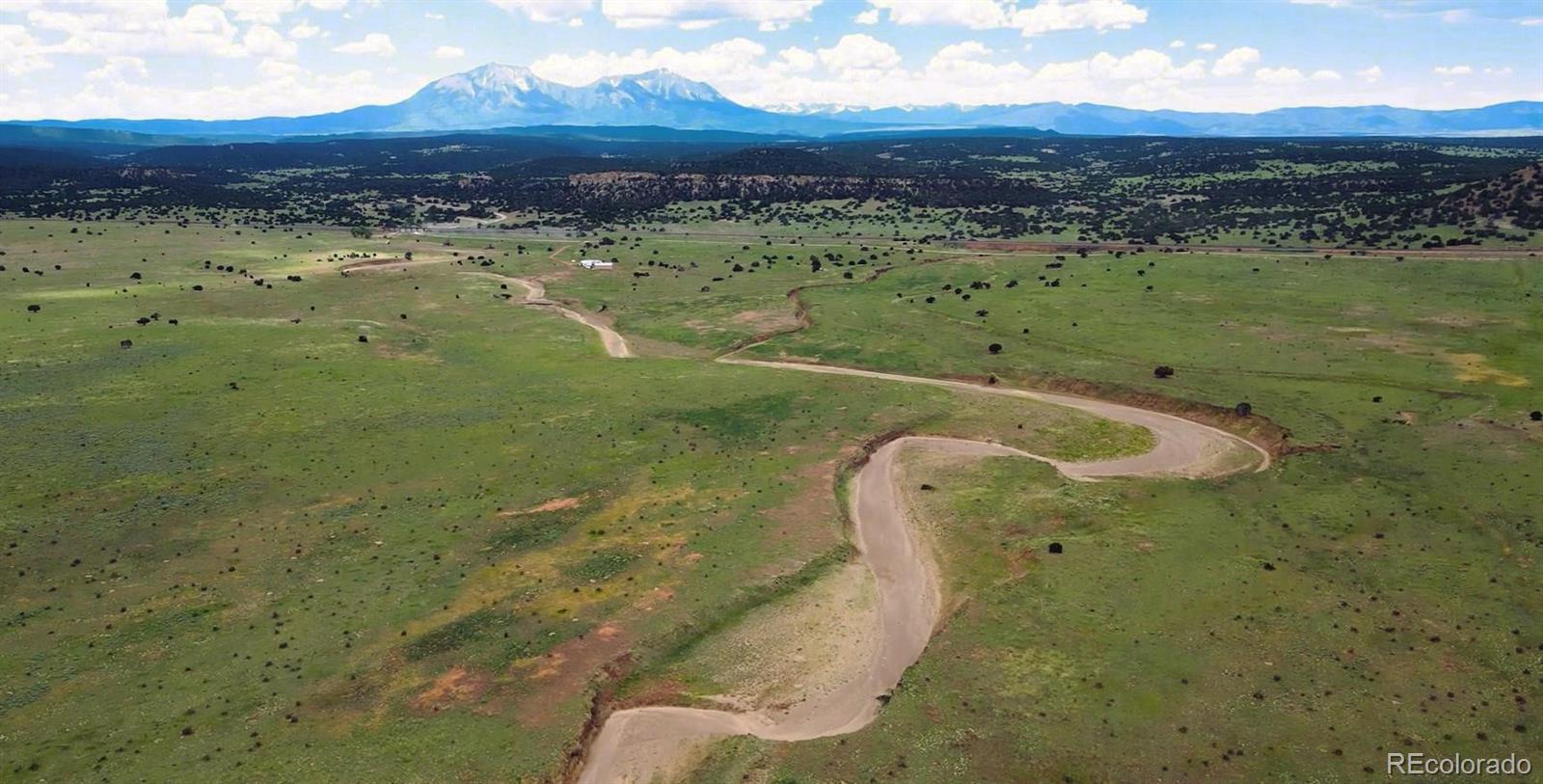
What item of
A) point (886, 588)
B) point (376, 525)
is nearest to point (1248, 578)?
point (886, 588)

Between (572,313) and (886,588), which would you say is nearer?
(886,588)

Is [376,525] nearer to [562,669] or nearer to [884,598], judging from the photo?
[562,669]

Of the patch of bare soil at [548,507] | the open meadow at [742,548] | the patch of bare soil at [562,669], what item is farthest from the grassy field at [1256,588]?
the patch of bare soil at [548,507]

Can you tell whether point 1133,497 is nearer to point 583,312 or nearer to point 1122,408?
point 1122,408

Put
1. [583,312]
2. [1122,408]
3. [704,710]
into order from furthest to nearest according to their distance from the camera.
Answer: [583,312], [1122,408], [704,710]

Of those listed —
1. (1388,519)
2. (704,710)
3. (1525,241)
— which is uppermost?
(1525,241)

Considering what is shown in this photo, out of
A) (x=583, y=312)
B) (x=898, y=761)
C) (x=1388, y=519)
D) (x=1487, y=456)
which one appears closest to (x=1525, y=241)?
(x=1487, y=456)

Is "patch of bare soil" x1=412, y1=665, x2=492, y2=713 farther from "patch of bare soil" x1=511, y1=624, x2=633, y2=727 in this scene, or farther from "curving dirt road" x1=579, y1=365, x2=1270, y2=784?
"curving dirt road" x1=579, y1=365, x2=1270, y2=784

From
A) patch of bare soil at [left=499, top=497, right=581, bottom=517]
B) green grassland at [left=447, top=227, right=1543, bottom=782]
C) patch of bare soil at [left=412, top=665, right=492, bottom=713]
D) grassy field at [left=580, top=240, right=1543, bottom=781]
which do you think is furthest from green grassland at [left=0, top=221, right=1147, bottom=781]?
grassy field at [left=580, top=240, right=1543, bottom=781]

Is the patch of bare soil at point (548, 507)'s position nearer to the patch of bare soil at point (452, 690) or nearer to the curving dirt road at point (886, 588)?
the patch of bare soil at point (452, 690)
